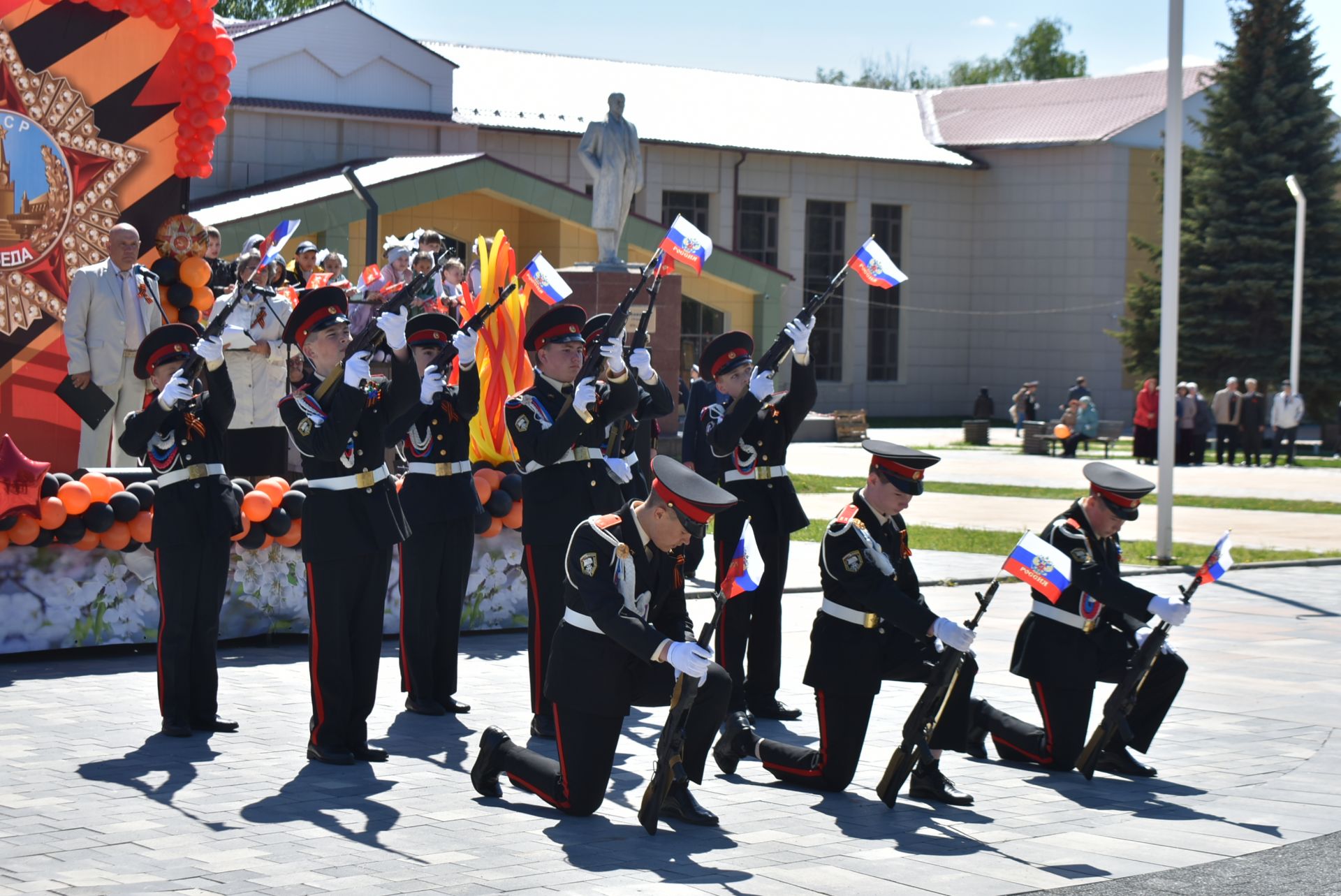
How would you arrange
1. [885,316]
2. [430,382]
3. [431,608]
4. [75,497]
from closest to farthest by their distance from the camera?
[430,382]
[431,608]
[75,497]
[885,316]

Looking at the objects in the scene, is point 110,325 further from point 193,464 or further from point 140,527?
point 193,464

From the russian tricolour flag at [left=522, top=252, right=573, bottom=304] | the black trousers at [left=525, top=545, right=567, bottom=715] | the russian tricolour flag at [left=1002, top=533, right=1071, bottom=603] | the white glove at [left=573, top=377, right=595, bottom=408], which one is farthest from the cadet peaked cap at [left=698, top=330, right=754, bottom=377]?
the russian tricolour flag at [left=1002, top=533, right=1071, bottom=603]

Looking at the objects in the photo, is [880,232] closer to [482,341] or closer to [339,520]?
[482,341]

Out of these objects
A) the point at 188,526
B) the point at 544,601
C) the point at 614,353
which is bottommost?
the point at 544,601

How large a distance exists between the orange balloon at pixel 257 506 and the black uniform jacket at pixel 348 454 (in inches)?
92.8

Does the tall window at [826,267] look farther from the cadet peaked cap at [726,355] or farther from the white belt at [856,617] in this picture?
the white belt at [856,617]

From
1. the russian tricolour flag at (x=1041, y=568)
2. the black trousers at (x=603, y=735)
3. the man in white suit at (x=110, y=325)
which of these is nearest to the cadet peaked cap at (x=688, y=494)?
the black trousers at (x=603, y=735)

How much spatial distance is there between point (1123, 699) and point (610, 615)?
2525mm

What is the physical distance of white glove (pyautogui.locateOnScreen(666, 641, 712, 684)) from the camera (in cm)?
641

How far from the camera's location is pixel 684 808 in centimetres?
679

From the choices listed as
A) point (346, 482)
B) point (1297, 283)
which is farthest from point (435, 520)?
point (1297, 283)

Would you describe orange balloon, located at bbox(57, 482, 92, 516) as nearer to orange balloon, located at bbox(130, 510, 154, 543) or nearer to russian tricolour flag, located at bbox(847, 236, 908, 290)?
orange balloon, located at bbox(130, 510, 154, 543)

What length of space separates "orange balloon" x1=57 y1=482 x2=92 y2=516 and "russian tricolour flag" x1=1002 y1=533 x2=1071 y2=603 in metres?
5.23

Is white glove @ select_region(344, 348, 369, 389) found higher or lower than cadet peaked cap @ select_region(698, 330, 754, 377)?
lower
